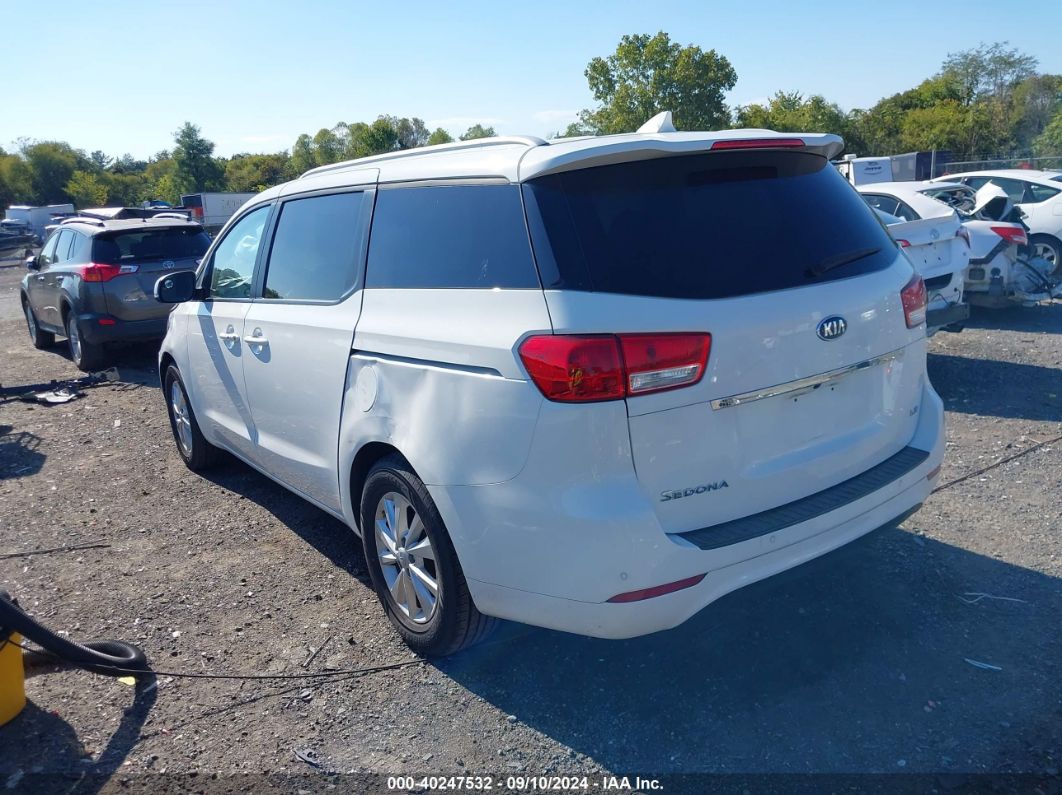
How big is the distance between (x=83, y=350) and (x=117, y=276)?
1.12 meters

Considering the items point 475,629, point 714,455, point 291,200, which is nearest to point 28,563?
point 291,200

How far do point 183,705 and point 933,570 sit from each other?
11.3 feet

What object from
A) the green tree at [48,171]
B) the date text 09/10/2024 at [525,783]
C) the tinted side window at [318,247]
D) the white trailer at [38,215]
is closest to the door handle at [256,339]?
the tinted side window at [318,247]

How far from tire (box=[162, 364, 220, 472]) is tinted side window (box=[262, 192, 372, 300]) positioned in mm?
1817

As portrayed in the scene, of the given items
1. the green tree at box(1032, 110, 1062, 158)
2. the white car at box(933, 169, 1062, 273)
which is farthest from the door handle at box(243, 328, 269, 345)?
the green tree at box(1032, 110, 1062, 158)

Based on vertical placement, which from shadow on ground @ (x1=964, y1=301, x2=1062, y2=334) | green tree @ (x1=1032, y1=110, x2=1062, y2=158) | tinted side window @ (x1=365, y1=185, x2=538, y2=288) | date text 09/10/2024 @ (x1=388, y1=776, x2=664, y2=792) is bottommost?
date text 09/10/2024 @ (x1=388, y1=776, x2=664, y2=792)

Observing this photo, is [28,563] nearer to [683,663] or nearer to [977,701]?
[683,663]

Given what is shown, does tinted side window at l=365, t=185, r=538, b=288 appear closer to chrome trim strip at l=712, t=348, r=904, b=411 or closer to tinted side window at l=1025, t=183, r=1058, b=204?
chrome trim strip at l=712, t=348, r=904, b=411

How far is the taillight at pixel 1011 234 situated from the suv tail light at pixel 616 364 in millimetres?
8646

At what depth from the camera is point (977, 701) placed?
310 centimetres

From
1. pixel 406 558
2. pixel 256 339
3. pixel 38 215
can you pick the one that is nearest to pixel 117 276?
pixel 256 339

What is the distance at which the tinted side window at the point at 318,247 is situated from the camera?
13.0 feet

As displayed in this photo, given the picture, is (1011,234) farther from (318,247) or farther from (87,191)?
(87,191)

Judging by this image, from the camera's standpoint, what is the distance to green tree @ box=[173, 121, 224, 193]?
80.6m
